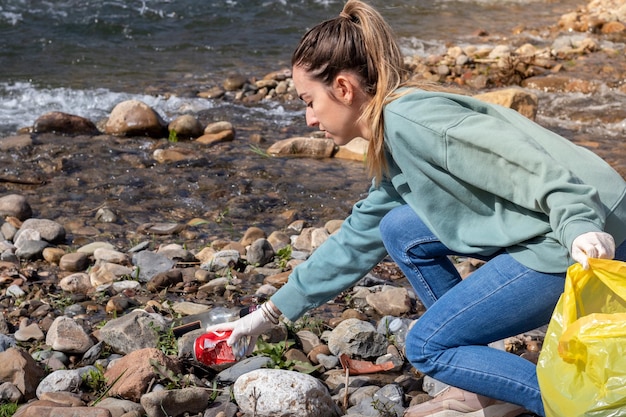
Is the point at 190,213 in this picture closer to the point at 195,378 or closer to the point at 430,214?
the point at 195,378

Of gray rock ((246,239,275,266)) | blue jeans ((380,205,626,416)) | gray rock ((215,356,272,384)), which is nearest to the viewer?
blue jeans ((380,205,626,416))

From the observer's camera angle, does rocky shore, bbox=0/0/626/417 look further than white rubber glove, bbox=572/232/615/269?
Yes

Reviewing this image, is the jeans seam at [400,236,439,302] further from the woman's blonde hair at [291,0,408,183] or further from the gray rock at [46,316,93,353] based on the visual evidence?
the gray rock at [46,316,93,353]

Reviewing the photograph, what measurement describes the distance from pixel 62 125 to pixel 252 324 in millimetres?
5029

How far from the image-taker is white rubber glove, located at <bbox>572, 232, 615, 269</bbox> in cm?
211

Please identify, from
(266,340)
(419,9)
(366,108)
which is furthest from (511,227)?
(419,9)

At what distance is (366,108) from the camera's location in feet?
8.62

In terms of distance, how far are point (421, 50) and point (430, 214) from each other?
9.33 meters

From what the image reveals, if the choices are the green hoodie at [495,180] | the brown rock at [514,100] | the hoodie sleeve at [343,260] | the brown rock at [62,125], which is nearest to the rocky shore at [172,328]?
the hoodie sleeve at [343,260]

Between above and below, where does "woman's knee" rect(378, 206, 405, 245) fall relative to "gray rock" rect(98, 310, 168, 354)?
above

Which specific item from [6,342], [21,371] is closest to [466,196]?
[21,371]

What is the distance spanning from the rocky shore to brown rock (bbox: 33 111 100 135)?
3.83 feet

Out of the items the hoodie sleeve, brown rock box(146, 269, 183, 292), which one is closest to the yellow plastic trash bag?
the hoodie sleeve

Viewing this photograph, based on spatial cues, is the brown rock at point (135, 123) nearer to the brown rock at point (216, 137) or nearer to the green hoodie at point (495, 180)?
the brown rock at point (216, 137)
